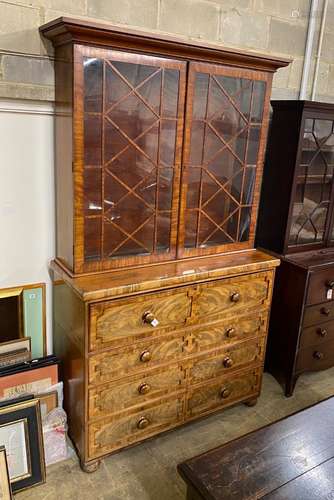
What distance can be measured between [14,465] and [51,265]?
84 cm

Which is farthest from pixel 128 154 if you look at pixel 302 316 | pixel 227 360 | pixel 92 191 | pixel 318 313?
pixel 318 313

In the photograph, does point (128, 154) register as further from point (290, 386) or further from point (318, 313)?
point (290, 386)

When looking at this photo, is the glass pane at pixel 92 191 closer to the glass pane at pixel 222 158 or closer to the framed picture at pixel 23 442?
the glass pane at pixel 222 158

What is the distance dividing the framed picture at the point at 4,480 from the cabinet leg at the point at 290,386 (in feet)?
5.09

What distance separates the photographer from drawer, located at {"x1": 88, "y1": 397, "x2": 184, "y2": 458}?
1847mm

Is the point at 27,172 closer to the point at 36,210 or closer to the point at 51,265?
the point at 36,210

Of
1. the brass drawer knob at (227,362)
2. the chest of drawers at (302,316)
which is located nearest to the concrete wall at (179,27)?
the chest of drawers at (302,316)

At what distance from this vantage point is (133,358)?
184 cm

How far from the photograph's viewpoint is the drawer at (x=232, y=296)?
198 cm

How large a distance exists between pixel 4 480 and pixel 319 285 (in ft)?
5.75

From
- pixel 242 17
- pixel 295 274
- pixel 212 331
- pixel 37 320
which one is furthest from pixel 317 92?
pixel 37 320

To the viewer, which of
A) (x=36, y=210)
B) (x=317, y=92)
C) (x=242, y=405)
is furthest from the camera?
(x=317, y=92)

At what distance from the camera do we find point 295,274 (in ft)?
7.74

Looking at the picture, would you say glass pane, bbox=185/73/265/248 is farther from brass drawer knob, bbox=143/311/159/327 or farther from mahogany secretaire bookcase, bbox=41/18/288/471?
brass drawer knob, bbox=143/311/159/327
